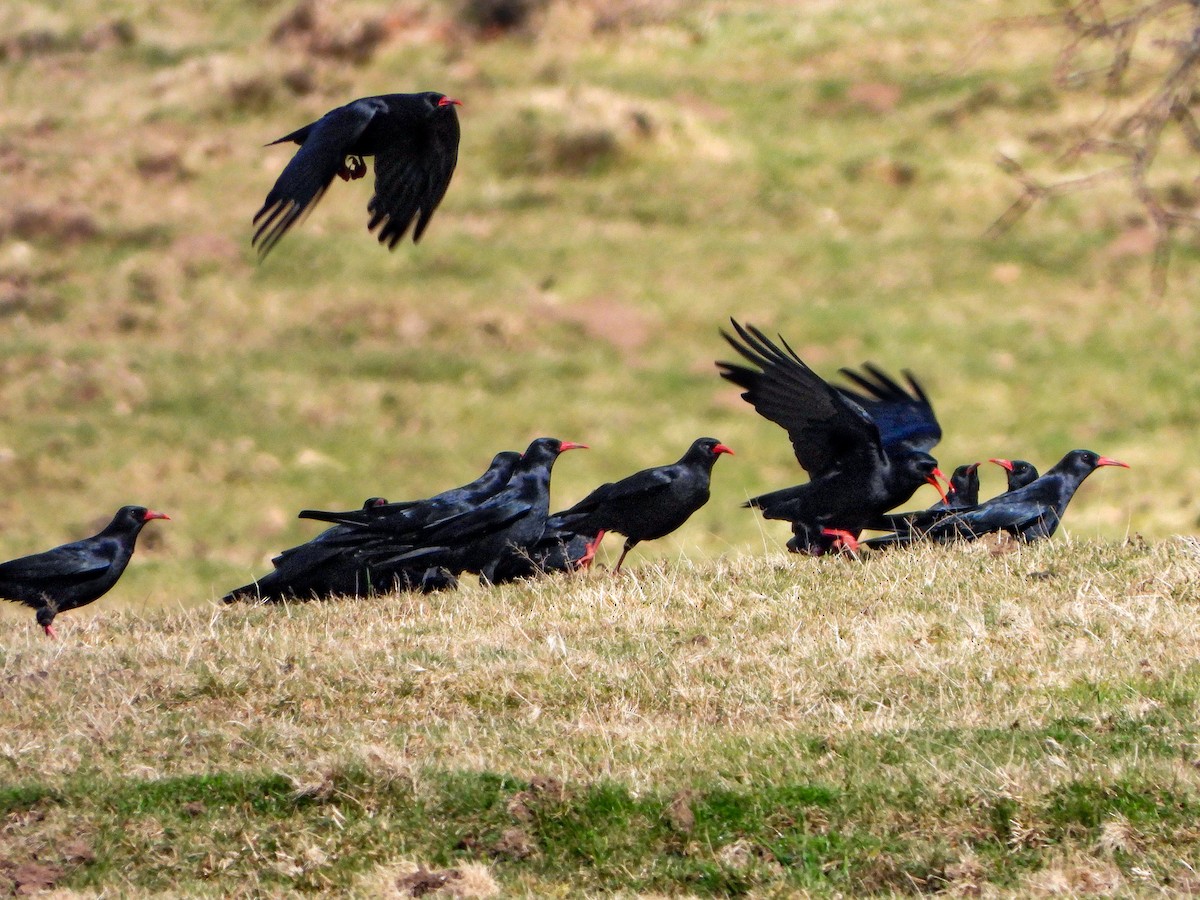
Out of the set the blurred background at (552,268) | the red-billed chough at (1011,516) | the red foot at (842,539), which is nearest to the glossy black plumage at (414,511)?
the red foot at (842,539)

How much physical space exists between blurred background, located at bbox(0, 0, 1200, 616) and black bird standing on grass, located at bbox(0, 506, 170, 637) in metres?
7.09

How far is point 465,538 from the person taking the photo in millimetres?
11922

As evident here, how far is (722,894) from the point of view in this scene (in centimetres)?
669

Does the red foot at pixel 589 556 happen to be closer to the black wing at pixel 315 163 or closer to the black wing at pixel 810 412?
the black wing at pixel 810 412

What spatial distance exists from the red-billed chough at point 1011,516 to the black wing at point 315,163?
457 centimetres

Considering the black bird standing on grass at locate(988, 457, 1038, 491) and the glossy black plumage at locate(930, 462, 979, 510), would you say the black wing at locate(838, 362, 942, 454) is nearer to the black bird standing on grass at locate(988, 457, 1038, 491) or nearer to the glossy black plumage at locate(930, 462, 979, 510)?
the glossy black plumage at locate(930, 462, 979, 510)

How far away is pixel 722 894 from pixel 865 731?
1.25 meters

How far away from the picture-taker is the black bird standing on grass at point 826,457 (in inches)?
455

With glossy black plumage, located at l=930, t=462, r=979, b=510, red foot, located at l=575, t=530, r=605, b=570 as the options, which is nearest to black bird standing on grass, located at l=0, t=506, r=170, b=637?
red foot, located at l=575, t=530, r=605, b=570

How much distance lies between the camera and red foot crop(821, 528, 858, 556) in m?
11.6

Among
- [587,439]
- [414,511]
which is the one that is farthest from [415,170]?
[587,439]

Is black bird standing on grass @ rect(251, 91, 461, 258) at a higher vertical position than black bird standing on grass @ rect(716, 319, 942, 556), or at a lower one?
higher

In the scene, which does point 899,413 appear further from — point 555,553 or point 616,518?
point 555,553

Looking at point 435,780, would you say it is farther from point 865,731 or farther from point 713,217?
point 713,217
